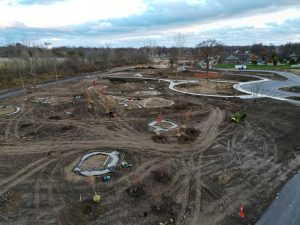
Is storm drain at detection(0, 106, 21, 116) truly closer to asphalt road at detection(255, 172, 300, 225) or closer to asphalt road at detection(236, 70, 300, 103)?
asphalt road at detection(255, 172, 300, 225)

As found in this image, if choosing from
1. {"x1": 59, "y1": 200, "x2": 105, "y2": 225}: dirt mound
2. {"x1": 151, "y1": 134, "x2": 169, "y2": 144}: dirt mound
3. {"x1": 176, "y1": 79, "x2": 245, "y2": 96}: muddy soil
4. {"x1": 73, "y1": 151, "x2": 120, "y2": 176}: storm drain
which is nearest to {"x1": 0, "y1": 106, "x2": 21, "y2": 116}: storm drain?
{"x1": 73, "y1": 151, "x2": 120, "y2": 176}: storm drain

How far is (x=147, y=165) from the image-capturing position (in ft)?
52.3

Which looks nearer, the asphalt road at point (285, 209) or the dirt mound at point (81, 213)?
the dirt mound at point (81, 213)

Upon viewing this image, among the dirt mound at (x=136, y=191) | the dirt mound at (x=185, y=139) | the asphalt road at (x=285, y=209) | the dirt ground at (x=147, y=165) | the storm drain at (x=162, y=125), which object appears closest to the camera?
the asphalt road at (x=285, y=209)

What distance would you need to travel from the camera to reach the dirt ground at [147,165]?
465 inches

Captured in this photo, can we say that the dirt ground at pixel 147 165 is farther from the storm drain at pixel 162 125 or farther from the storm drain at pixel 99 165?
the storm drain at pixel 162 125

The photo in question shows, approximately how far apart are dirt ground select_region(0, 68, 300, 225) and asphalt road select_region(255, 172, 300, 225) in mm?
347

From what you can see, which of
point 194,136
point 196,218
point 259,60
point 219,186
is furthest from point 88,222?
point 259,60

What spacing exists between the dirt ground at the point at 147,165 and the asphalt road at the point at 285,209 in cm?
35

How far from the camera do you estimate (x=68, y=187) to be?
13617 mm

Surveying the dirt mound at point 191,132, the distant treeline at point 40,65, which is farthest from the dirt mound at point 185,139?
the distant treeline at point 40,65

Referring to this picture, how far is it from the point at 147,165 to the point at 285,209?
25.0 ft

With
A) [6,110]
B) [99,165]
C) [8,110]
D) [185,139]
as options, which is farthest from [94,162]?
[6,110]

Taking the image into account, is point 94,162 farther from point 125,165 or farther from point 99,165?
point 125,165
